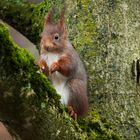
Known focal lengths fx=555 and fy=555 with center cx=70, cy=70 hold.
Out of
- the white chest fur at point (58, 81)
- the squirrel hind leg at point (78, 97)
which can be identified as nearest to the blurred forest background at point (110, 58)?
the squirrel hind leg at point (78, 97)

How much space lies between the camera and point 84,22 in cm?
406

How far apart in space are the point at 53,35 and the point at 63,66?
32 cm

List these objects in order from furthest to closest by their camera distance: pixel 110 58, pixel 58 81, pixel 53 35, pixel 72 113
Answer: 1. pixel 53 35
2. pixel 58 81
3. pixel 110 58
4. pixel 72 113

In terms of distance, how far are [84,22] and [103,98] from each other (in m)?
0.60

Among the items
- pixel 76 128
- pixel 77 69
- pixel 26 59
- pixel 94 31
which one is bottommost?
pixel 76 128

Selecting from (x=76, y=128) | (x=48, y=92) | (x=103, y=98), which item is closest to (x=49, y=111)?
(x=48, y=92)

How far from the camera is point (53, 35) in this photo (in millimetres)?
4297

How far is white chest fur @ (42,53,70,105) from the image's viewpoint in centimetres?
399

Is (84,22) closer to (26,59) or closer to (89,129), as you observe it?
(89,129)

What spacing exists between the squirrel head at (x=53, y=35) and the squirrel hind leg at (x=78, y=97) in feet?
1.04

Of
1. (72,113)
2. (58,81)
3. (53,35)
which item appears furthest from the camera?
(53,35)

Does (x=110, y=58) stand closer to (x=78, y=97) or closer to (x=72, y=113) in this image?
(x=78, y=97)

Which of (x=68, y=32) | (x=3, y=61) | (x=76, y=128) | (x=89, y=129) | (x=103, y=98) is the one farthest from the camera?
(x=68, y=32)

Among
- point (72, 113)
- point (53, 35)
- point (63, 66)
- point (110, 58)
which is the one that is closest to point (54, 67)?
point (63, 66)
